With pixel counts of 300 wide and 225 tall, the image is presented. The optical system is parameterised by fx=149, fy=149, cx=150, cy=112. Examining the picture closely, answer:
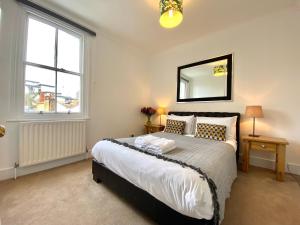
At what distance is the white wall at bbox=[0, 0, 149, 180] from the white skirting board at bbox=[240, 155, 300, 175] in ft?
9.03

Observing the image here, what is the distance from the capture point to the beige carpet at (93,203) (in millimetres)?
1415

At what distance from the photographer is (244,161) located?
2.55 meters

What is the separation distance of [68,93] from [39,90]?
47 centimetres

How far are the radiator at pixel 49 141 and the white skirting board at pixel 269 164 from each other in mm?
3070

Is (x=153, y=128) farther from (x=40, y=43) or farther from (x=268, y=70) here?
(x=40, y=43)

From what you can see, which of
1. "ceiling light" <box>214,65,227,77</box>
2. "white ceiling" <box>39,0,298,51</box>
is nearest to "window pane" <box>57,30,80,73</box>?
"white ceiling" <box>39,0,298,51</box>

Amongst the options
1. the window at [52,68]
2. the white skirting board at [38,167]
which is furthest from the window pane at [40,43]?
the white skirting board at [38,167]

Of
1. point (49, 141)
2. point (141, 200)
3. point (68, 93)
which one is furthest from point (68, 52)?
point (141, 200)

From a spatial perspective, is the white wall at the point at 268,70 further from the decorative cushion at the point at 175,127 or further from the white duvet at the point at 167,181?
the white duvet at the point at 167,181

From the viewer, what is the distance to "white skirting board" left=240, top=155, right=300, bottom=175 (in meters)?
2.46

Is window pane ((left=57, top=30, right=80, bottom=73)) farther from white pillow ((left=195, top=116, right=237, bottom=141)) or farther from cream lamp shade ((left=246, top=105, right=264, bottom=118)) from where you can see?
cream lamp shade ((left=246, top=105, right=264, bottom=118))

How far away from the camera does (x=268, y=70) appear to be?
2.68 meters

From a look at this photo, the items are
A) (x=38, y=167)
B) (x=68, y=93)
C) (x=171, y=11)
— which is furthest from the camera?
(x=68, y=93)

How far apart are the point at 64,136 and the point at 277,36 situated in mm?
4153
